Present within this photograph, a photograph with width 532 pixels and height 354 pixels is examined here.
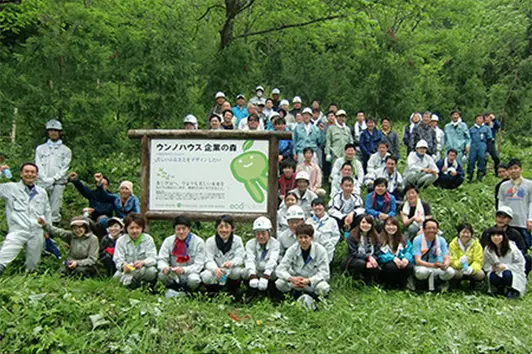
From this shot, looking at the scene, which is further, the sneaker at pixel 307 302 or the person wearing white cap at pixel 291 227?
the person wearing white cap at pixel 291 227

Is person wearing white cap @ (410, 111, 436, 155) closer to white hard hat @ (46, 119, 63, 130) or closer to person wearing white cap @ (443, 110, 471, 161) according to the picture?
person wearing white cap @ (443, 110, 471, 161)

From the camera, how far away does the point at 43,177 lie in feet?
29.2

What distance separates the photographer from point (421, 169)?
405 inches

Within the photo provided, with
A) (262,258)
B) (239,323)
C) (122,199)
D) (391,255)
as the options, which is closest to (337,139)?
(391,255)

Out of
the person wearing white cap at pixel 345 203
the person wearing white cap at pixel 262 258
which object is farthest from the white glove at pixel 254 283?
the person wearing white cap at pixel 345 203

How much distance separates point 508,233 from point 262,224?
3.84 metres

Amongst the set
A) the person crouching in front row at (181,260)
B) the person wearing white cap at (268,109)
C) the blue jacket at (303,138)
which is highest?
the person wearing white cap at (268,109)

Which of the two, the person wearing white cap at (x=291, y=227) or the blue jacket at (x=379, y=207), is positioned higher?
the blue jacket at (x=379, y=207)

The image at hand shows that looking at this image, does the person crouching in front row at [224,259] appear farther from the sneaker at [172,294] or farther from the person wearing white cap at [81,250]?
the person wearing white cap at [81,250]

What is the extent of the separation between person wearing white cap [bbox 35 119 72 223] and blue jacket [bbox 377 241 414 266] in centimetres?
544

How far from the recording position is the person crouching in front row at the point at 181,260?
22.5 feet

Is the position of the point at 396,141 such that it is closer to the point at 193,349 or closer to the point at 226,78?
the point at 226,78

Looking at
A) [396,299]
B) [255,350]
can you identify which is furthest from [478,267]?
[255,350]

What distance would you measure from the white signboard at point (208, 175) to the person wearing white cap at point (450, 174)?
4.84 metres
